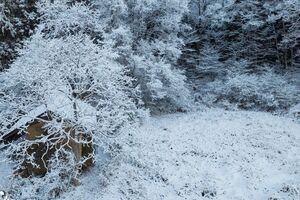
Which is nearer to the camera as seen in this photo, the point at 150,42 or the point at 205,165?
the point at 205,165

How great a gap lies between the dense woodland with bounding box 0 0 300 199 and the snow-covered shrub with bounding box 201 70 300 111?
0.21ft

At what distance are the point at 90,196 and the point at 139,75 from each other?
335 inches

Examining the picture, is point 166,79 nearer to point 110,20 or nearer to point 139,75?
point 139,75

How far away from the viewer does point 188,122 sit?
61.2 ft

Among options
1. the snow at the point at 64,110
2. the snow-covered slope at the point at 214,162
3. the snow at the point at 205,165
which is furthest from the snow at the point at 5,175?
the snow-covered slope at the point at 214,162

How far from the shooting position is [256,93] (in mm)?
21406

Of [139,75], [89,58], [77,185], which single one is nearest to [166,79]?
[139,75]

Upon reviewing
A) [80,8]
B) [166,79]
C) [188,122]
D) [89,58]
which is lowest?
[188,122]

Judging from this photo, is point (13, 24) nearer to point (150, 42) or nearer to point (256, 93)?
point (150, 42)

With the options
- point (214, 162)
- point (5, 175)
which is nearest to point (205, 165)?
point (214, 162)

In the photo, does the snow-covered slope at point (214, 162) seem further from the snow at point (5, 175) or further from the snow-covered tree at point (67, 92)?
the snow at point (5, 175)

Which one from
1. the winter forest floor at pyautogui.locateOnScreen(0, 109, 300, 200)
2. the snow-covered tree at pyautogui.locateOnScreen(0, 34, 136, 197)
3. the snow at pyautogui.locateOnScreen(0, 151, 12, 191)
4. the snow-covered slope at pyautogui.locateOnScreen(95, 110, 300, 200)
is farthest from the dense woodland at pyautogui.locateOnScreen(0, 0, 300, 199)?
the snow-covered slope at pyautogui.locateOnScreen(95, 110, 300, 200)

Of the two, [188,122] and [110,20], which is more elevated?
[110,20]

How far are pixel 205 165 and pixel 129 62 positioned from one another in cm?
750
